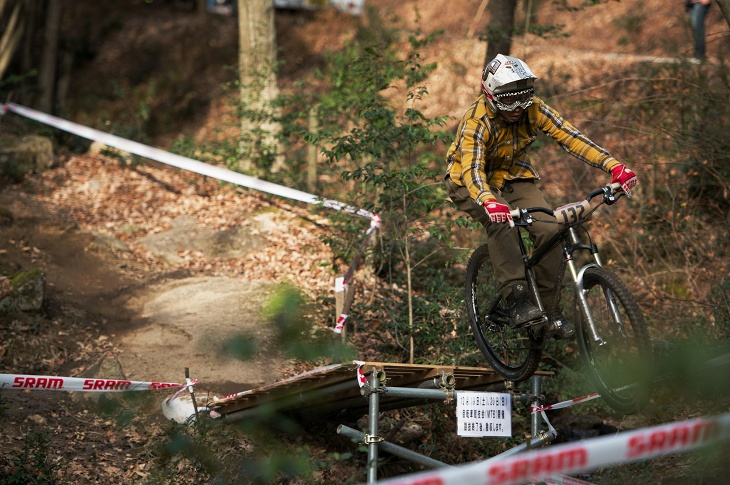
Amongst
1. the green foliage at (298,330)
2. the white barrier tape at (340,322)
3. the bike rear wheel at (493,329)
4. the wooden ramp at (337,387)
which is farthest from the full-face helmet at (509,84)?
the green foliage at (298,330)

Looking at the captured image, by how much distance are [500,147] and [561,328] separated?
1.46 meters

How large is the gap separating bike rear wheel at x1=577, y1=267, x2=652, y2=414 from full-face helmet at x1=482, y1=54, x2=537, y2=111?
132 centimetres

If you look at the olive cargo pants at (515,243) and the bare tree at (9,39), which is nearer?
the olive cargo pants at (515,243)

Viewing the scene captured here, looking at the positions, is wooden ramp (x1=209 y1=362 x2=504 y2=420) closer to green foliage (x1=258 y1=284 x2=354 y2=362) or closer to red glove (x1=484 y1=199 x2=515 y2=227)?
green foliage (x1=258 y1=284 x2=354 y2=362)

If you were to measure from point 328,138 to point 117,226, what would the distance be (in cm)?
428

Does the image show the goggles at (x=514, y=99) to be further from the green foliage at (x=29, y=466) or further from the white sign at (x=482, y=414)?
the green foliage at (x=29, y=466)

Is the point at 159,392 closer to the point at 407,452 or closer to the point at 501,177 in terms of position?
the point at 407,452

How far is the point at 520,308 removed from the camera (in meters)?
6.13

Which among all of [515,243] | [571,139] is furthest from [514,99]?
[515,243]

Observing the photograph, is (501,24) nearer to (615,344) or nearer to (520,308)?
(520,308)

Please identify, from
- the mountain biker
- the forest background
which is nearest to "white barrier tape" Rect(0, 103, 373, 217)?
the forest background

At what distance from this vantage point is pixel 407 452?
20.0ft

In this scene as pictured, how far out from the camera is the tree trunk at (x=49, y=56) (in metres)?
16.6

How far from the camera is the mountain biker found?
5.82 metres
